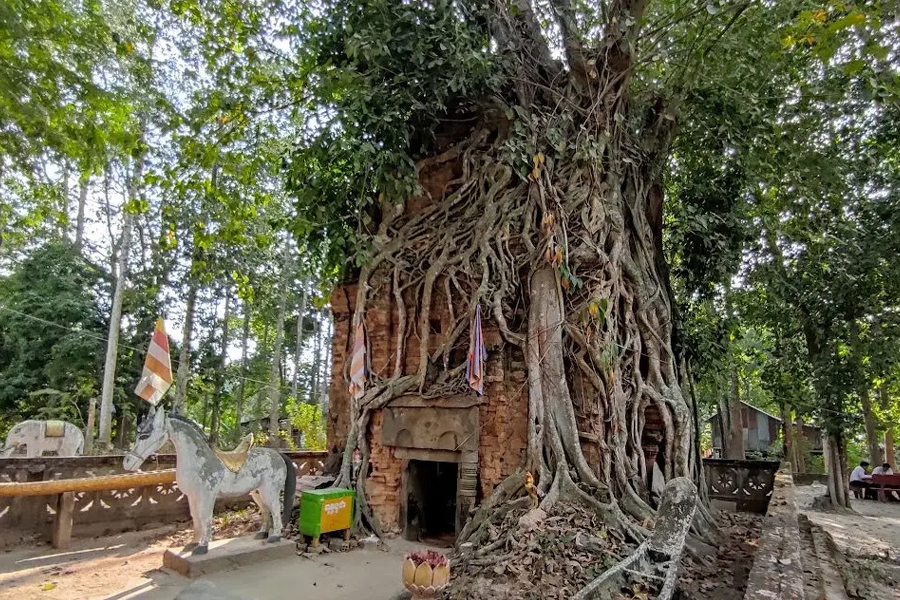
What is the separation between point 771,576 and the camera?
416cm

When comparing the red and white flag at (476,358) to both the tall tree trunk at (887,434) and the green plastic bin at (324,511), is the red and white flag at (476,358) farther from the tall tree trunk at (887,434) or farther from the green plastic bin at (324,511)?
the tall tree trunk at (887,434)

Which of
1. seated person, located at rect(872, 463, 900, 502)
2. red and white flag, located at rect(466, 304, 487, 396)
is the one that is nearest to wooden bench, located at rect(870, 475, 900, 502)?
seated person, located at rect(872, 463, 900, 502)

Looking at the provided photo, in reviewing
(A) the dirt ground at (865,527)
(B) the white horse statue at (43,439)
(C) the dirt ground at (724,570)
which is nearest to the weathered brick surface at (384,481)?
(C) the dirt ground at (724,570)

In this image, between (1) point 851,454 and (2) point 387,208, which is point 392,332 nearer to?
(2) point 387,208

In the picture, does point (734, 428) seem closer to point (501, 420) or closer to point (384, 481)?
point (501, 420)

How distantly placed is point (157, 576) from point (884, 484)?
16.9 m

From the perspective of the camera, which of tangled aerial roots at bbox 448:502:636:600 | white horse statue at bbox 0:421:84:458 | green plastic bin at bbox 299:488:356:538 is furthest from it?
white horse statue at bbox 0:421:84:458

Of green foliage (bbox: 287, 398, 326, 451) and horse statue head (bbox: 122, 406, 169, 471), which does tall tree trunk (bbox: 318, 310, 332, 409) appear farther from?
horse statue head (bbox: 122, 406, 169, 471)

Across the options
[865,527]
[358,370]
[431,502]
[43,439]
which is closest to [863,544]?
[865,527]

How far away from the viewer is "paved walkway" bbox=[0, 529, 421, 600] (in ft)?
16.8

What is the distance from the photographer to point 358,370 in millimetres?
7770

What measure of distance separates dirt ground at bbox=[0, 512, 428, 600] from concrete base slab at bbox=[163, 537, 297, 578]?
0.27 feet

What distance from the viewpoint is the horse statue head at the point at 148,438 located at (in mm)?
5344

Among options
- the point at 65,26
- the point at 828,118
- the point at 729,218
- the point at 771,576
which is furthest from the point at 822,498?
the point at 65,26
